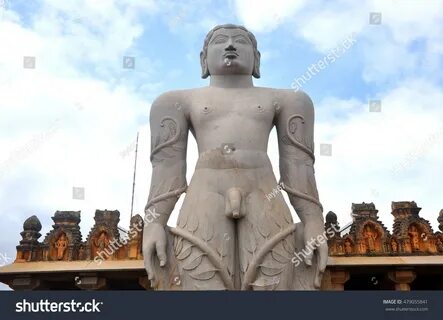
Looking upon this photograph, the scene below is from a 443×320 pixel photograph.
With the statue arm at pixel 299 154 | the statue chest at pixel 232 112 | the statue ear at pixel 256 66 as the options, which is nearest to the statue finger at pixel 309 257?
the statue arm at pixel 299 154

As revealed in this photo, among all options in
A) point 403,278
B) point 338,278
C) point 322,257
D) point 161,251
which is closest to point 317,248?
point 322,257

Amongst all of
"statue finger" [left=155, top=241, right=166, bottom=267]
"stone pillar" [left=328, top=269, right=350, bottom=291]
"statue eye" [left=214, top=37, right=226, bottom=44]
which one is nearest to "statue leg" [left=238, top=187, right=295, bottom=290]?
"statue finger" [left=155, top=241, right=166, bottom=267]

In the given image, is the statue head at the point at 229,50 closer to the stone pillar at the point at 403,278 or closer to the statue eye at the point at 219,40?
the statue eye at the point at 219,40

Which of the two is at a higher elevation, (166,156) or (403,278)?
(166,156)

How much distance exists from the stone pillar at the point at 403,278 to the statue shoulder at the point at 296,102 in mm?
10693

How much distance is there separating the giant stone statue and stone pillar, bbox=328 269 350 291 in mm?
10241

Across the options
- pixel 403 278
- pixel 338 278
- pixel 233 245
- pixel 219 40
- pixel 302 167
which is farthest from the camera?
pixel 338 278

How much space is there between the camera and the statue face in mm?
5254

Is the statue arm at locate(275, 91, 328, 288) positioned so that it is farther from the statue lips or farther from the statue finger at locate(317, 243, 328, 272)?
the statue lips

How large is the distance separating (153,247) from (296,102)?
2.07 meters

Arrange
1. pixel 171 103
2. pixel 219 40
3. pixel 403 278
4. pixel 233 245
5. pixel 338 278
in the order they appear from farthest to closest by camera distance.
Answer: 1. pixel 338 278
2. pixel 403 278
3. pixel 219 40
4. pixel 171 103
5. pixel 233 245

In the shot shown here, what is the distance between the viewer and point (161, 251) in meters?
4.56

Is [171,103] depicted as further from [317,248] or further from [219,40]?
[317,248]
